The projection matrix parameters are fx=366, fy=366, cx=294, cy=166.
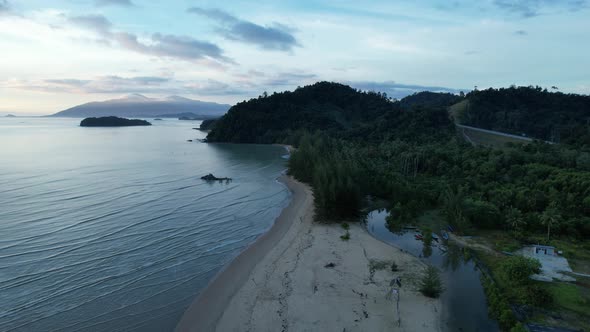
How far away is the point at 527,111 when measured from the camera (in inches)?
4213

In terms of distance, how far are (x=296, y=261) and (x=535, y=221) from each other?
853 inches

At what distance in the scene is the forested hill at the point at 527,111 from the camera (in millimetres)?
95688

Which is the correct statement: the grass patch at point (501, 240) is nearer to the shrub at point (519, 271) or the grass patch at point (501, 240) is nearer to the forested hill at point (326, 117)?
the shrub at point (519, 271)

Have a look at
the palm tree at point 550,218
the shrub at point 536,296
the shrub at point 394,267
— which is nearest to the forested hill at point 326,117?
the palm tree at point 550,218

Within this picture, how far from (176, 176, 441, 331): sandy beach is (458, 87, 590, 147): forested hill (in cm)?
8052

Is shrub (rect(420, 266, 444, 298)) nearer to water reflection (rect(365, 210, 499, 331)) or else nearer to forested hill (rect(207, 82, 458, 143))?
water reflection (rect(365, 210, 499, 331))

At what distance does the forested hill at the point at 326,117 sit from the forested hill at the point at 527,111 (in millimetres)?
Answer: 17167

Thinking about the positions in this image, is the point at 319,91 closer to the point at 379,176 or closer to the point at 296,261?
the point at 379,176

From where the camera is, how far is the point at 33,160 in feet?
236

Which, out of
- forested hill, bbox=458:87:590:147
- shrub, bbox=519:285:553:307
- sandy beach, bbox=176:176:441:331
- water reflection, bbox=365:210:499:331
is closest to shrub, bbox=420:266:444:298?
sandy beach, bbox=176:176:441:331

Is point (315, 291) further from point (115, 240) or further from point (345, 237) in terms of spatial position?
point (115, 240)

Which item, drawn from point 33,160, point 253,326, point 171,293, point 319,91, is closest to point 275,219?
point 171,293

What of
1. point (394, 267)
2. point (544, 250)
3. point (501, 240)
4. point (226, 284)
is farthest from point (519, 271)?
point (226, 284)

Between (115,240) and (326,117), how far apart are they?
119m
